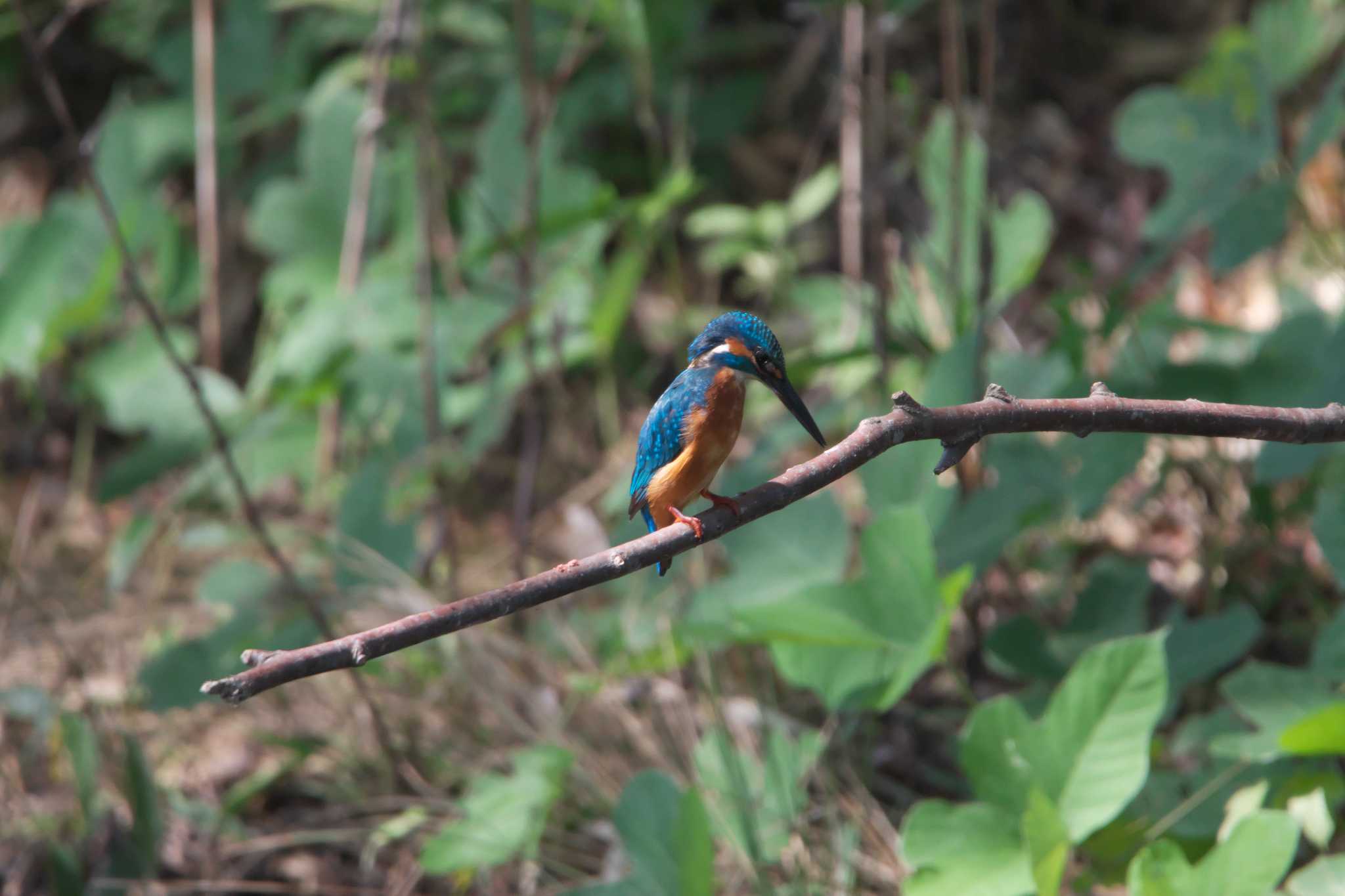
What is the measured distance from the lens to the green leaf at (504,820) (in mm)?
2541

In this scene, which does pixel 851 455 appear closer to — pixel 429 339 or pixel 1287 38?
pixel 429 339

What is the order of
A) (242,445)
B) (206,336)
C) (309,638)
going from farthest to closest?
1. (206,336)
2. (242,445)
3. (309,638)

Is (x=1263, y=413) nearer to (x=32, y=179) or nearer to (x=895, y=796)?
(x=895, y=796)

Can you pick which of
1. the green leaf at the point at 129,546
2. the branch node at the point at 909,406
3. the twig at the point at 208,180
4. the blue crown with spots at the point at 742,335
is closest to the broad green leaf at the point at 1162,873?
the branch node at the point at 909,406

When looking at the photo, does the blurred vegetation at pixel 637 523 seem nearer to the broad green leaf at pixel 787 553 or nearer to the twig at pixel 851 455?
the broad green leaf at pixel 787 553

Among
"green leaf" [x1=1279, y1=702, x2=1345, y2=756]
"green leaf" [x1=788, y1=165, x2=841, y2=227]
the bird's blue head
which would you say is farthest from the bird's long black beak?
"green leaf" [x1=788, y1=165, x2=841, y2=227]

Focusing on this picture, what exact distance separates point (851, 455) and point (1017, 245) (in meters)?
2.13

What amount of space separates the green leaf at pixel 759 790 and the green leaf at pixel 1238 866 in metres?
0.71

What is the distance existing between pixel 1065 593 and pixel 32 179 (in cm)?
490

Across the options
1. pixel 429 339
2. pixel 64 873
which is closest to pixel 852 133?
pixel 429 339

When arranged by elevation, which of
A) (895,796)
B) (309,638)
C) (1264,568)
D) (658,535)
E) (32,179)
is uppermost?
(32,179)

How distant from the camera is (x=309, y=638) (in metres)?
2.99

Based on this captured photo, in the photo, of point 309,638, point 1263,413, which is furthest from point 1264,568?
point 309,638

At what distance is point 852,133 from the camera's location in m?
3.62
